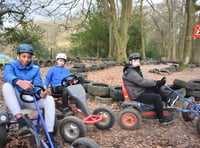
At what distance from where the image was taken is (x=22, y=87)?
2.58 metres

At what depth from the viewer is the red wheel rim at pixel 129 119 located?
144 inches

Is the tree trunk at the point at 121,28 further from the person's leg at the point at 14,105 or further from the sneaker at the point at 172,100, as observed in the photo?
the person's leg at the point at 14,105

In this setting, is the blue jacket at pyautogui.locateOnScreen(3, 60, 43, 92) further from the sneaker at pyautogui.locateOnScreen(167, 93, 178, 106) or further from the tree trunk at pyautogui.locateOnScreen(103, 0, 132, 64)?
the tree trunk at pyautogui.locateOnScreen(103, 0, 132, 64)

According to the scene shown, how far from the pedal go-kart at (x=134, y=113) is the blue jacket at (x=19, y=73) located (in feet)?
4.94

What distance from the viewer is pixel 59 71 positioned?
4293 millimetres

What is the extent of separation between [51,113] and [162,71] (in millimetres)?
7349

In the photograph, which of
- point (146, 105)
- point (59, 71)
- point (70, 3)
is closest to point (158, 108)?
point (146, 105)

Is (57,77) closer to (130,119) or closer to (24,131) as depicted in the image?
(130,119)

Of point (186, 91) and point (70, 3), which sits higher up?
point (70, 3)

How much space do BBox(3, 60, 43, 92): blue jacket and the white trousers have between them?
100mm

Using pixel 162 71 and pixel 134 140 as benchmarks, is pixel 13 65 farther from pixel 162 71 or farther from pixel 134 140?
pixel 162 71

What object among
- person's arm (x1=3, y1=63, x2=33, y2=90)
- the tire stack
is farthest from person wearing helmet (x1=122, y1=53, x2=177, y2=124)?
person's arm (x1=3, y1=63, x2=33, y2=90)

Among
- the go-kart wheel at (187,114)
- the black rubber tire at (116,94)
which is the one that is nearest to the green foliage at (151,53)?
the black rubber tire at (116,94)

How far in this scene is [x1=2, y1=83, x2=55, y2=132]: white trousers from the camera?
2684mm
